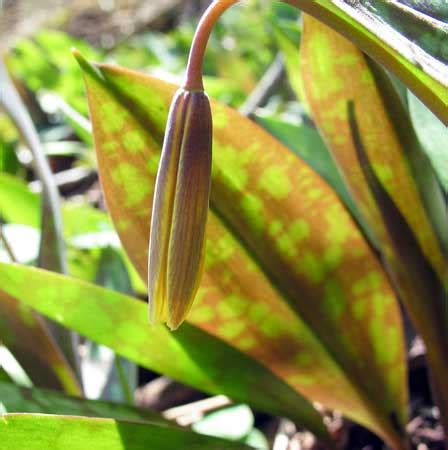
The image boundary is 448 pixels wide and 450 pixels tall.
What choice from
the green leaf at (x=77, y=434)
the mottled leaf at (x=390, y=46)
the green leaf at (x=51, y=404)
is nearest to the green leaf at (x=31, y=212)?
the green leaf at (x=51, y=404)

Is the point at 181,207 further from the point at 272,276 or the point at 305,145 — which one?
the point at 305,145

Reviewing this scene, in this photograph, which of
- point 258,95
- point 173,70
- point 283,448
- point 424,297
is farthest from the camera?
point 173,70

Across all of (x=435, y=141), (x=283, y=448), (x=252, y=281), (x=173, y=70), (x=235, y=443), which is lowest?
(x=283, y=448)

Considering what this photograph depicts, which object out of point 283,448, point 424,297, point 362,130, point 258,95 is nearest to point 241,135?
point 362,130

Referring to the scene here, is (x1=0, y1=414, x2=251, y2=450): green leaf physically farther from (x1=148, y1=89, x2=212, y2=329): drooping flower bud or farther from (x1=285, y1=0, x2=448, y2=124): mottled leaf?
(x1=285, y1=0, x2=448, y2=124): mottled leaf

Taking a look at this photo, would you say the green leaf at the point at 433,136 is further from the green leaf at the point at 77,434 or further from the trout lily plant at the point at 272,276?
the green leaf at the point at 77,434

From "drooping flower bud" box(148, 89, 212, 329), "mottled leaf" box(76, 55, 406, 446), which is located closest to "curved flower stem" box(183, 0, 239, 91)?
"drooping flower bud" box(148, 89, 212, 329)

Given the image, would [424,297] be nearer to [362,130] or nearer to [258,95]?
[362,130]
